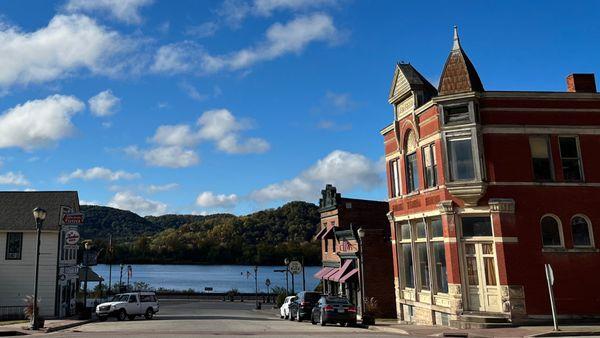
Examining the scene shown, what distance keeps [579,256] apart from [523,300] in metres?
3.29

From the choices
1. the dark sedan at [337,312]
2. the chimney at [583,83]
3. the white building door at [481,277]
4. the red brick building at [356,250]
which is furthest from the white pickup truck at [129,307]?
the chimney at [583,83]

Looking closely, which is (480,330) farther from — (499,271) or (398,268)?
(398,268)

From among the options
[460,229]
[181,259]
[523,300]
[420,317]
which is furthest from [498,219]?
[181,259]

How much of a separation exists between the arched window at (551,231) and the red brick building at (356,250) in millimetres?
9795

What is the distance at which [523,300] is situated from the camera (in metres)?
21.5

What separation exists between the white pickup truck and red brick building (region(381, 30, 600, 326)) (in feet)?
60.2

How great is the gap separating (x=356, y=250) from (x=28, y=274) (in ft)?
77.7

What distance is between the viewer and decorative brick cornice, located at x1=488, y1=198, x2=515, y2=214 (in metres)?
22.2

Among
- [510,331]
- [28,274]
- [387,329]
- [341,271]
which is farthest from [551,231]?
[28,274]

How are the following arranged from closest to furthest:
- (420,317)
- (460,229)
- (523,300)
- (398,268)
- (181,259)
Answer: (523,300) < (460,229) < (420,317) < (398,268) < (181,259)

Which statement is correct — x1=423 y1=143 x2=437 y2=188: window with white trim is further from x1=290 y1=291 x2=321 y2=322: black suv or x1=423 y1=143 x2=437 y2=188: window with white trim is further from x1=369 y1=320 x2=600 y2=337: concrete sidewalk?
x1=290 y1=291 x2=321 y2=322: black suv

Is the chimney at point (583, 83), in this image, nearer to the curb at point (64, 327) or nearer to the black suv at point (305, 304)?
the black suv at point (305, 304)

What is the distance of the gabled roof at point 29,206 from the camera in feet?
119

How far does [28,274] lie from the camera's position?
35688mm
